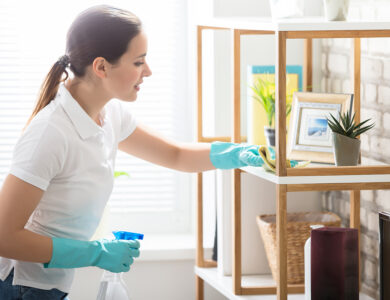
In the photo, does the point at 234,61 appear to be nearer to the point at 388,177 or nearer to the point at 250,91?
the point at 250,91

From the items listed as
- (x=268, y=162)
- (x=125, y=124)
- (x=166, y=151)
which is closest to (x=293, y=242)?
(x=268, y=162)

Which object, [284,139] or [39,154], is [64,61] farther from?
[284,139]

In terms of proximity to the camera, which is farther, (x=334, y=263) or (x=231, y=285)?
(x=231, y=285)

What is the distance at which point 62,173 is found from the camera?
1.84 metres

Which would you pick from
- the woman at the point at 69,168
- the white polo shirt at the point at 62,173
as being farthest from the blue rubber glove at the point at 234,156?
the white polo shirt at the point at 62,173

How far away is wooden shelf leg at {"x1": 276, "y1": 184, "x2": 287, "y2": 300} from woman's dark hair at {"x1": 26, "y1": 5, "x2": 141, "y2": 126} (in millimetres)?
551

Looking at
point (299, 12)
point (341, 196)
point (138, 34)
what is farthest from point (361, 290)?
point (138, 34)

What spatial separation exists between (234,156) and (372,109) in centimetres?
44

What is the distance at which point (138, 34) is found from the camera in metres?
1.87

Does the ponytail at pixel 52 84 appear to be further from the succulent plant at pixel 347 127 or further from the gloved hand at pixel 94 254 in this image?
the succulent plant at pixel 347 127

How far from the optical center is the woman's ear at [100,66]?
1.84 meters

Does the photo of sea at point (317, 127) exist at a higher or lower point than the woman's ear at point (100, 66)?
lower

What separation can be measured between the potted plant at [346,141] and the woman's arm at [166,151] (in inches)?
18.4

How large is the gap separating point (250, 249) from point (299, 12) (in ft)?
2.62
